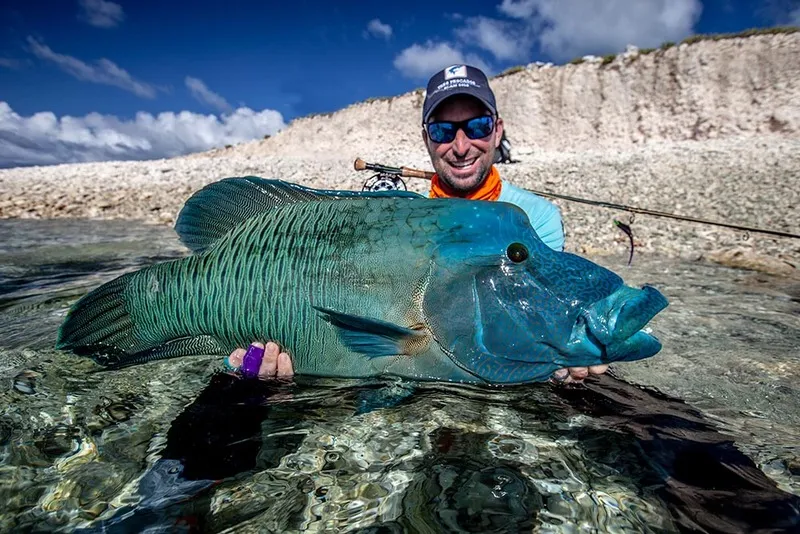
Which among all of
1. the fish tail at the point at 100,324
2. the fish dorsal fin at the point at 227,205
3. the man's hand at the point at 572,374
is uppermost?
the fish dorsal fin at the point at 227,205

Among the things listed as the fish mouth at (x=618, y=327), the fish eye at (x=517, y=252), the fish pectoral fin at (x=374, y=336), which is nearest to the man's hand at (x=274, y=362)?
the fish pectoral fin at (x=374, y=336)

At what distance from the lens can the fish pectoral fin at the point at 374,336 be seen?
74.7 inches

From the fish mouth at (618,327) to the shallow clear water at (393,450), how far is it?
0.47 m

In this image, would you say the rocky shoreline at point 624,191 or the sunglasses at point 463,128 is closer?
the sunglasses at point 463,128

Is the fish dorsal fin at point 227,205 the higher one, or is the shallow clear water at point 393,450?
the fish dorsal fin at point 227,205

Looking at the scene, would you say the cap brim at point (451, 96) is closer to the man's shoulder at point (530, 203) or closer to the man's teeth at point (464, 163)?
the man's teeth at point (464, 163)

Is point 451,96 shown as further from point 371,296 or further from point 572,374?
point 572,374

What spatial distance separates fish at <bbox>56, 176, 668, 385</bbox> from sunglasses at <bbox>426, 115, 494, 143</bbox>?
1185mm

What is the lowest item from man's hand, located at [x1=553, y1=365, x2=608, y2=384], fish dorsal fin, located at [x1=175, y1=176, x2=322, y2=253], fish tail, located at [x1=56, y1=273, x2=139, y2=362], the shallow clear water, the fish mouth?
the shallow clear water

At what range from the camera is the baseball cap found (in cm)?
318

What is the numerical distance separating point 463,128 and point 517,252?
1603 mm

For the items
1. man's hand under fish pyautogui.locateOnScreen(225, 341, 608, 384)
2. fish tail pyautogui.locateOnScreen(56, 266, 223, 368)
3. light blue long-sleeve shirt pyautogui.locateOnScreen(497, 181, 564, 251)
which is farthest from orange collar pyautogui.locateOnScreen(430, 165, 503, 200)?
fish tail pyautogui.locateOnScreen(56, 266, 223, 368)

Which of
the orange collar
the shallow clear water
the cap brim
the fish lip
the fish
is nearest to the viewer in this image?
the shallow clear water

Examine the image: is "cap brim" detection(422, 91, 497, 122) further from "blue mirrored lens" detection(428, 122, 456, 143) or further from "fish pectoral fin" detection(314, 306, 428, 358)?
"fish pectoral fin" detection(314, 306, 428, 358)
